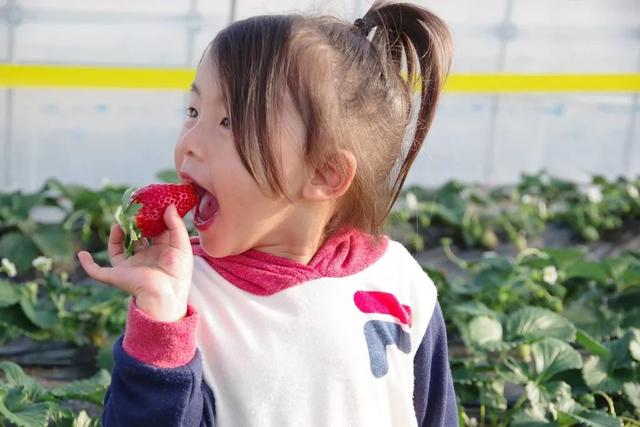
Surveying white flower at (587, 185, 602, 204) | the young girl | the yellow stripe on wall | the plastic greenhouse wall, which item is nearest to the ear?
the young girl

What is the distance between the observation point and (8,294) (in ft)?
9.53

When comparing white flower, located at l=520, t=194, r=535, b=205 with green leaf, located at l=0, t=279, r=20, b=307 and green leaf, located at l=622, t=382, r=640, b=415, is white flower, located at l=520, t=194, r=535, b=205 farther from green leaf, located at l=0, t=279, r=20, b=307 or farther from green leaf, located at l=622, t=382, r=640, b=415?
green leaf, located at l=0, t=279, r=20, b=307

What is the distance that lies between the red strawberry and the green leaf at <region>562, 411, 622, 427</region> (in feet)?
4.02

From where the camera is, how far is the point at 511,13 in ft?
20.7

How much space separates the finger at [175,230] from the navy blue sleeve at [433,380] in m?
0.45

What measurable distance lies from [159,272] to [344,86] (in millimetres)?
375

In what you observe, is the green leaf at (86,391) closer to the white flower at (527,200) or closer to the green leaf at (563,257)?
the green leaf at (563,257)

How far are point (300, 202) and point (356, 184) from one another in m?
0.09

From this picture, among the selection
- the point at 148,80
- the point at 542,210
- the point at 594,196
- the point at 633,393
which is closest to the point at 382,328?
the point at 633,393

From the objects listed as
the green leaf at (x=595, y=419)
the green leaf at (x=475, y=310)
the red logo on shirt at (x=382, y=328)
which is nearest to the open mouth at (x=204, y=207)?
the red logo on shirt at (x=382, y=328)

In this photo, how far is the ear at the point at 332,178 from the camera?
1.50 m

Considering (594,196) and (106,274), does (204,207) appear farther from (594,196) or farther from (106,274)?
(594,196)

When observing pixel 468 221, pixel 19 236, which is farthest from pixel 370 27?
pixel 468 221

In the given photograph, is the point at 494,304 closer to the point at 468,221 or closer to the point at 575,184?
the point at 468,221
